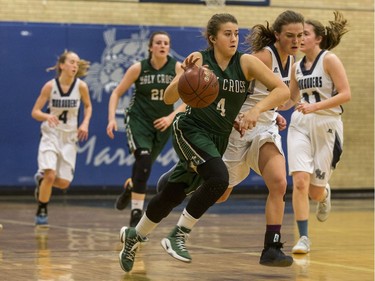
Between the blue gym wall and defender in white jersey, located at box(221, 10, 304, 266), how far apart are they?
8008 mm

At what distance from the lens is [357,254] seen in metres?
8.30

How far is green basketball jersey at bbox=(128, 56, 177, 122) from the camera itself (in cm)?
1009

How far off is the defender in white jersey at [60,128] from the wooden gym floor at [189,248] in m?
0.51

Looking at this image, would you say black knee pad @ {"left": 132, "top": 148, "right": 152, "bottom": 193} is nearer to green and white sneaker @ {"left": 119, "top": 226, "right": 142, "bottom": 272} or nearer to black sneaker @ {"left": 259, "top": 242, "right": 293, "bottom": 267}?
green and white sneaker @ {"left": 119, "top": 226, "right": 142, "bottom": 272}

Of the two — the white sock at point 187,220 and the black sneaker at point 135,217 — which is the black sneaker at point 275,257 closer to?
the white sock at point 187,220

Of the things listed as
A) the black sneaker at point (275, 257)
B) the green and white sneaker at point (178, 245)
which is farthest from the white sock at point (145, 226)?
the black sneaker at point (275, 257)

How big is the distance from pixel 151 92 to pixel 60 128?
1899 millimetres

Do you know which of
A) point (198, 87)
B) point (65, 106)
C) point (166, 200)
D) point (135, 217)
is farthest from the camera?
point (65, 106)

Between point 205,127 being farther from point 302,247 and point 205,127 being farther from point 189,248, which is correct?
point 189,248

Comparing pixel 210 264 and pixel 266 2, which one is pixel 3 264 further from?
pixel 266 2

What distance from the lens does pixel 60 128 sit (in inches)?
458

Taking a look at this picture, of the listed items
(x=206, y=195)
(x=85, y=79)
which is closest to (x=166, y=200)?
(x=206, y=195)

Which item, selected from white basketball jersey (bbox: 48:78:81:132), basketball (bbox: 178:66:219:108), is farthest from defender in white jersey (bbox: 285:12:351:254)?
white basketball jersey (bbox: 48:78:81:132)

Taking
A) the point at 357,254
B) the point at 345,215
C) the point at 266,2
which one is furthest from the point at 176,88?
the point at 266,2
